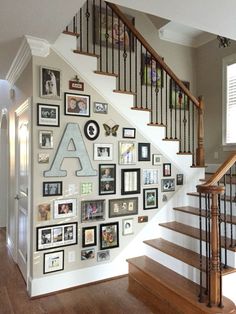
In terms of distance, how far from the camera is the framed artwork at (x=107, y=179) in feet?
10.2

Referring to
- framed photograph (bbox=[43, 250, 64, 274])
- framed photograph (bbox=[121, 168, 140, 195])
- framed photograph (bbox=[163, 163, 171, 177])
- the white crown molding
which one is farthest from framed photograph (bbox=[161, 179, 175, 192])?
the white crown molding

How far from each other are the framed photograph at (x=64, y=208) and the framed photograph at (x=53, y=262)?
15.8 inches

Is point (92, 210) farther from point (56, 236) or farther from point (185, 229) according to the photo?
point (185, 229)

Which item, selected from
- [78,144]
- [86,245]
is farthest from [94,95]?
[86,245]

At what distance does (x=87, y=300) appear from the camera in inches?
106

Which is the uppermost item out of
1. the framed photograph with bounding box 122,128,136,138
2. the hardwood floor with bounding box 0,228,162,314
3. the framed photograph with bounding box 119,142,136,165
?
the framed photograph with bounding box 122,128,136,138

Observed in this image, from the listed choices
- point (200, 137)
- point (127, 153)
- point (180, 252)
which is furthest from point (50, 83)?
point (180, 252)

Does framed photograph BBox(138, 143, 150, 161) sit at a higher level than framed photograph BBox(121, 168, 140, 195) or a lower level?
higher

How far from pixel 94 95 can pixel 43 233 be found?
1.63 m

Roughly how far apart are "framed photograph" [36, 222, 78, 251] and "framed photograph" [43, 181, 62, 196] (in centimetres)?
36

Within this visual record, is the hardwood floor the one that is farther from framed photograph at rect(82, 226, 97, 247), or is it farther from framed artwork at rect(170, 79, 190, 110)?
framed artwork at rect(170, 79, 190, 110)

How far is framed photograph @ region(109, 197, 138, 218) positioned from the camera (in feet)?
10.5

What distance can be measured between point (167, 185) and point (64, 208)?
1440 millimetres

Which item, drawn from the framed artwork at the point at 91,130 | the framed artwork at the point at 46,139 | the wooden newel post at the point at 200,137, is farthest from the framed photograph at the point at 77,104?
the wooden newel post at the point at 200,137
